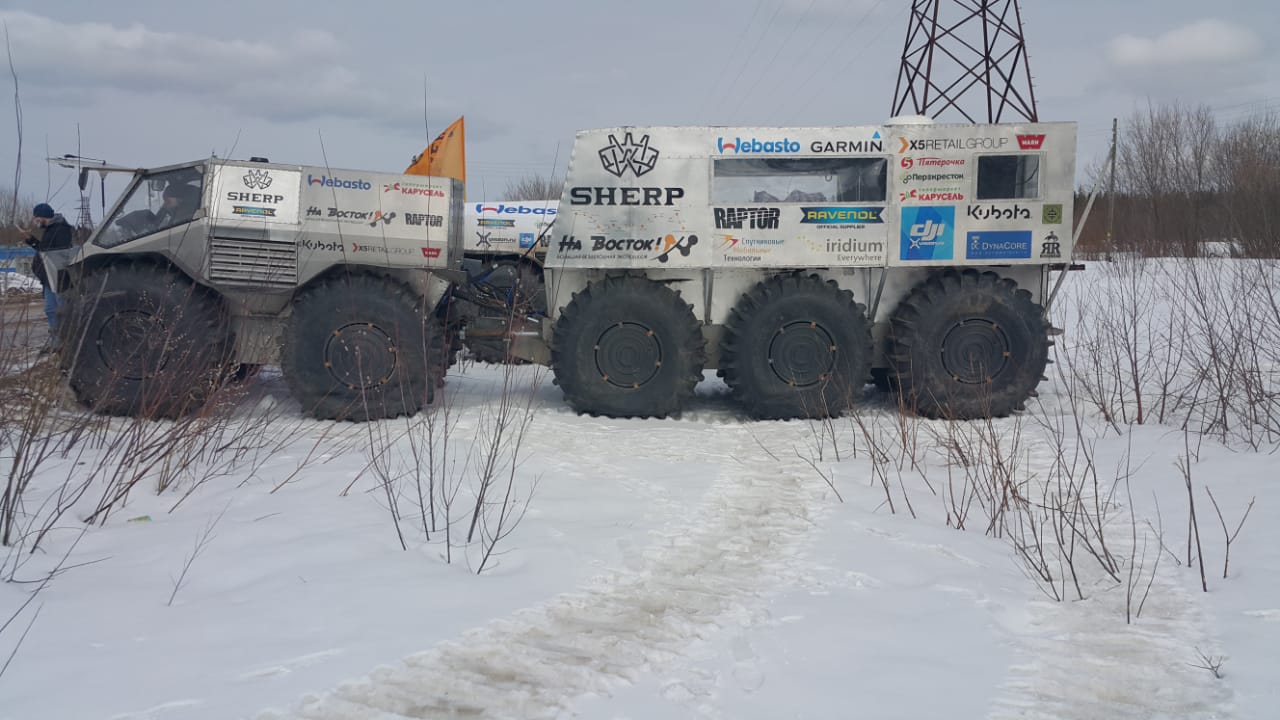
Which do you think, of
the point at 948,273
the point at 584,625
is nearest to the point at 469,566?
the point at 584,625

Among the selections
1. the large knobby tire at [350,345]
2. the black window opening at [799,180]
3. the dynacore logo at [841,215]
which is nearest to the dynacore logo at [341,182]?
the large knobby tire at [350,345]

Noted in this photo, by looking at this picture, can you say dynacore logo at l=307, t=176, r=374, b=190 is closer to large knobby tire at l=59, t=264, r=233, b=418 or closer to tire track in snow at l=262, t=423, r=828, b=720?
large knobby tire at l=59, t=264, r=233, b=418

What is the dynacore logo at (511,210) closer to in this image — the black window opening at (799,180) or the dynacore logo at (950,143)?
the black window opening at (799,180)

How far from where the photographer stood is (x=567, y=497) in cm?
618

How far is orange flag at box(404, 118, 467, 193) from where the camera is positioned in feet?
42.5

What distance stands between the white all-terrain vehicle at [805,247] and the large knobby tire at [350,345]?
1521 mm

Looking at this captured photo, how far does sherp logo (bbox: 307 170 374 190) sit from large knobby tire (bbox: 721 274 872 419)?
387cm

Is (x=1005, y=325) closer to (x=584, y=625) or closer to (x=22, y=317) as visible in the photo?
(x=584, y=625)

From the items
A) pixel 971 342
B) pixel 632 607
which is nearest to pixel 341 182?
pixel 632 607

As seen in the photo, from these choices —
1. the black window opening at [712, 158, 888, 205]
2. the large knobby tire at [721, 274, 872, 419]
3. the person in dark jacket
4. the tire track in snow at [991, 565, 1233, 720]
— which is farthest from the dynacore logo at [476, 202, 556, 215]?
the tire track in snow at [991, 565, 1233, 720]

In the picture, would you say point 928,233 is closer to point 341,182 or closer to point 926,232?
point 926,232

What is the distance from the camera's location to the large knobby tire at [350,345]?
854 cm

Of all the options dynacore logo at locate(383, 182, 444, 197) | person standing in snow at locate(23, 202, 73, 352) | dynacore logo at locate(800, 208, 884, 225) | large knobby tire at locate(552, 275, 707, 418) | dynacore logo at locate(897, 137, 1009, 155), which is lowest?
large knobby tire at locate(552, 275, 707, 418)

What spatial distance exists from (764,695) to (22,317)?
4.37 m
